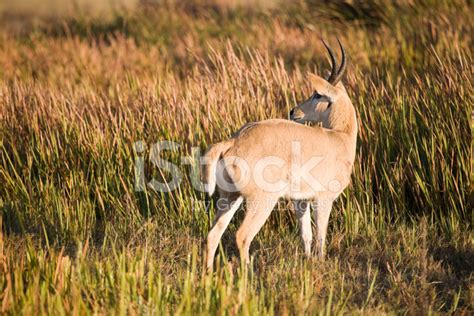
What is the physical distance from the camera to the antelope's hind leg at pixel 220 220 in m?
5.07

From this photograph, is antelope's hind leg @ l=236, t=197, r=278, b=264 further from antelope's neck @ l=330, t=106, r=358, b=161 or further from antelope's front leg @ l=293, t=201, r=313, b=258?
antelope's neck @ l=330, t=106, r=358, b=161

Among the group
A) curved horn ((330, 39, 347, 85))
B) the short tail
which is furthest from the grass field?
curved horn ((330, 39, 347, 85))

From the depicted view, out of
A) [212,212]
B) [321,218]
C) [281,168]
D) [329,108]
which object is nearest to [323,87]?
[329,108]

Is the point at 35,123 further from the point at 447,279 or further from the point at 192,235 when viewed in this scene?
the point at 447,279

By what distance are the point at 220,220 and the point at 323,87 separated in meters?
1.21

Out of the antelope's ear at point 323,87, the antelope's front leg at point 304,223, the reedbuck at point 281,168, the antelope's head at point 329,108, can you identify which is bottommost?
the antelope's front leg at point 304,223

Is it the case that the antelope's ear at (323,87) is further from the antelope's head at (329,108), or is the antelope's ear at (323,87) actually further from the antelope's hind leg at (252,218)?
the antelope's hind leg at (252,218)

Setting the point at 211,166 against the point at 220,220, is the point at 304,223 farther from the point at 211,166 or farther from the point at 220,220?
the point at 211,166

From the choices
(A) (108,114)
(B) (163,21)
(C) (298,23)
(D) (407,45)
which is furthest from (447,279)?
(B) (163,21)

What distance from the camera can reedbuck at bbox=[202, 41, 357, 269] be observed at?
489 centimetres

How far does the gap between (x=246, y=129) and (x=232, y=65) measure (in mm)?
2386

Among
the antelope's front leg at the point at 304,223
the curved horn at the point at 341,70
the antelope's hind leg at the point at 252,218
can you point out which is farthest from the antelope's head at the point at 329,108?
the antelope's hind leg at the point at 252,218

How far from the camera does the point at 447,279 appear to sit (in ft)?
16.9

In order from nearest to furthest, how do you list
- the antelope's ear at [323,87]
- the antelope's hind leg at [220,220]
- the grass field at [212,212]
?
the grass field at [212,212] < the antelope's hind leg at [220,220] < the antelope's ear at [323,87]
